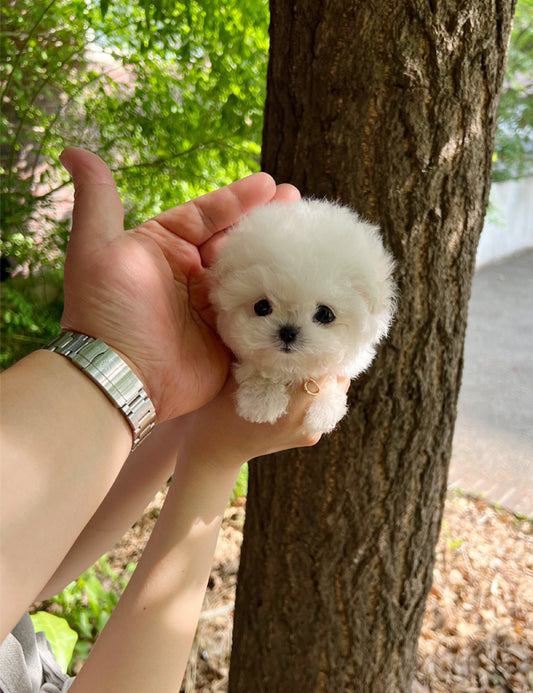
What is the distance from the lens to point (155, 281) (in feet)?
3.29

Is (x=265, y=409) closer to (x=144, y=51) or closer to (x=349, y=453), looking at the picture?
(x=349, y=453)

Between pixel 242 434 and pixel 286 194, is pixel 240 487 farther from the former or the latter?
pixel 286 194

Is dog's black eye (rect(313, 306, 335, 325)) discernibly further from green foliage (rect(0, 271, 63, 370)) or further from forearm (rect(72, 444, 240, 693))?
green foliage (rect(0, 271, 63, 370))

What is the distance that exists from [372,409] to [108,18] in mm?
2083

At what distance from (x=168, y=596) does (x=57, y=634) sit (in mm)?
1243

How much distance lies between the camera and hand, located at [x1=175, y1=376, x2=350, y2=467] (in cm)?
106

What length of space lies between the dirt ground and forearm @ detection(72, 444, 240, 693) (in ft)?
4.71

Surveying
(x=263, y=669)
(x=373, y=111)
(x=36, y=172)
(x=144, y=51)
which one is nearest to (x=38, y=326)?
(x=36, y=172)

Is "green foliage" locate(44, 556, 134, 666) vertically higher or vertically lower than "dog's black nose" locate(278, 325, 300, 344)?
lower

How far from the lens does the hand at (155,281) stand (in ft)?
3.05

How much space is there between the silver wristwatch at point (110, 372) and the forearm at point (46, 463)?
0.04 ft

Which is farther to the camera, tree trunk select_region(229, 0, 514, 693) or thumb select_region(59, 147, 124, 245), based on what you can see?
tree trunk select_region(229, 0, 514, 693)

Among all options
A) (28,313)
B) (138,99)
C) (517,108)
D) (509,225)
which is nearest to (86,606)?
(28,313)

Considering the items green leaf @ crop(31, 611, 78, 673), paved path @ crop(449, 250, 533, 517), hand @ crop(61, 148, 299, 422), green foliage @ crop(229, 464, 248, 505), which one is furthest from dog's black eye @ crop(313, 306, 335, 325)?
paved path @ crop(449, 250, 533, 517)
